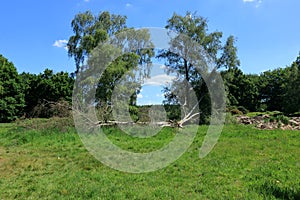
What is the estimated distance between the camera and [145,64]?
15453mm

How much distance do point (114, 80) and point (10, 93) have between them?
18305mm

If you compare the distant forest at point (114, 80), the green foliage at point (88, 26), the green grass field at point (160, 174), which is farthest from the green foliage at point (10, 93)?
the green grass field at point (160, 174)

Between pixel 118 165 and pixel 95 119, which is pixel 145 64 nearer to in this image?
pixel 95 119

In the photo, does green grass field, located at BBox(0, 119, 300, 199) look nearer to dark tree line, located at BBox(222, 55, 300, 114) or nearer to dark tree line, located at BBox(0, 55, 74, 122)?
dark tree line, located at BBox(0, 55, 74, 122)

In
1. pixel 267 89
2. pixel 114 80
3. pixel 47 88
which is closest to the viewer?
pixel 114 80

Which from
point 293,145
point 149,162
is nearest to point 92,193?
point 149,162

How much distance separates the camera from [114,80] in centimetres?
1466

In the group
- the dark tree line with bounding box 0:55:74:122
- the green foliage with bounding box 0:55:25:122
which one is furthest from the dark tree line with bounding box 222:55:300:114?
the green foliage with bounding box 0:55:25:122

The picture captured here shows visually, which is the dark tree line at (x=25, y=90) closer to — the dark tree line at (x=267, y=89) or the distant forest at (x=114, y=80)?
the distant forest at (x=114, y=80)

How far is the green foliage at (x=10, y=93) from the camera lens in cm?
2623

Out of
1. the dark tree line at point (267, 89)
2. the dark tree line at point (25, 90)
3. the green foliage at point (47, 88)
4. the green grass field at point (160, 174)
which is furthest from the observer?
the dark tree line at point (267, 89)

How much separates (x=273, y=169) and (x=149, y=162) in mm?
2801

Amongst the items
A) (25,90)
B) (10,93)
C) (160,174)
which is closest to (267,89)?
(25,90)

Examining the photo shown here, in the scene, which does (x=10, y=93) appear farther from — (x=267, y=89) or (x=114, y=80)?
(x=267, y=89)
